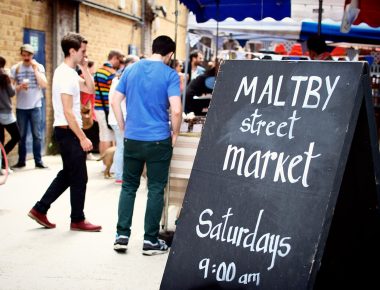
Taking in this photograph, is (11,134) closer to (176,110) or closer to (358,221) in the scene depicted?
(176,110)

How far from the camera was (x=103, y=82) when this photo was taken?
417 inches

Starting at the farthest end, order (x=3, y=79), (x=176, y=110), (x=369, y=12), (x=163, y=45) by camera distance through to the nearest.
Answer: (x=3, y=79)
(x=369, y=12)
(x=163, y=45)
(x=176, y=110)

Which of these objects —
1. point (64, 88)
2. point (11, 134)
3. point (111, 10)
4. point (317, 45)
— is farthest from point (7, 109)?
point (111, 10)

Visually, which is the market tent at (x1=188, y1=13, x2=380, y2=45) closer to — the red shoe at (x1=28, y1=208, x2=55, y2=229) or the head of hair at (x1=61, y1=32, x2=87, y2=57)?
the head of hair at (x1=61, y1=32, x2=87, y2=57)

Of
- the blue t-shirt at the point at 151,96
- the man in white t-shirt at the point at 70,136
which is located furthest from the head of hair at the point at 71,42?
the blue t-shirt at the point at 151,96

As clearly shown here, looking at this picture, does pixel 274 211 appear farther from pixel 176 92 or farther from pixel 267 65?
pixel 176 92

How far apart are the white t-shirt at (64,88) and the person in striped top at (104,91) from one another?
12.7ft

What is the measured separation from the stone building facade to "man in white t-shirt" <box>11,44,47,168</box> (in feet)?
1.87

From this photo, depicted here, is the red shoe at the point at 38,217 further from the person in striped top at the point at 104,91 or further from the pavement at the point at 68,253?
the person in striped top at the point at 104,91

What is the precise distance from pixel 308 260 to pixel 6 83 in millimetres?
7704

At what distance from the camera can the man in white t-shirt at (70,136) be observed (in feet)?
21.6

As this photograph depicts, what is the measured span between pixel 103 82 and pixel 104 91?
149 millimetres

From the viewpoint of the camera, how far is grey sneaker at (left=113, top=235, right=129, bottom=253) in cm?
619

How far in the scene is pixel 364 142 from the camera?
3.82 meters
